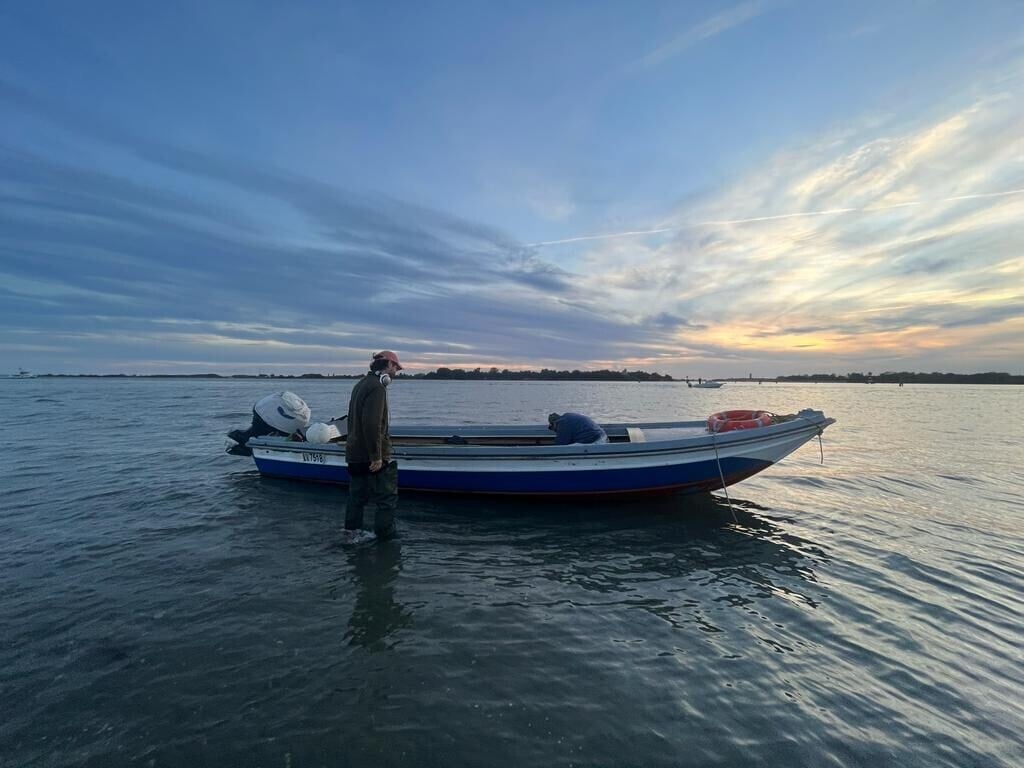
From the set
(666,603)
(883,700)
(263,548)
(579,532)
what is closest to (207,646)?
(263,548)

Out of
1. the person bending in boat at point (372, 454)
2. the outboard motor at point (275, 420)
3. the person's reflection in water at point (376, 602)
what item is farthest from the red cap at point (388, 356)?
the outboard motor at point (275, 420)

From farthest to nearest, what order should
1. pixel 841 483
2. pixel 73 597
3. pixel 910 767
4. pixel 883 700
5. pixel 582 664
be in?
pixel 841 483
pixel 73 597
pixel 582 664
pixel 883 700
pixel 910 767

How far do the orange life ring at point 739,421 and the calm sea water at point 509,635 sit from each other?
5.97 ft

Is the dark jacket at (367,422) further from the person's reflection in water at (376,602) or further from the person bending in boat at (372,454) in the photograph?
the person's reflection in water at (376,602)

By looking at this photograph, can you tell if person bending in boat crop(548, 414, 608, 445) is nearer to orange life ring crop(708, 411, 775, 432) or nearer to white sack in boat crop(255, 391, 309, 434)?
orange life ring crop(708, 411, 775, 432)

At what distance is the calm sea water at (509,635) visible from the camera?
3.51 metres

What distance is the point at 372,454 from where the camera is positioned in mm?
7195

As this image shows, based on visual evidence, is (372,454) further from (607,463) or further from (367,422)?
(607,463)

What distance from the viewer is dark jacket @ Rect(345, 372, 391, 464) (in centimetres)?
710

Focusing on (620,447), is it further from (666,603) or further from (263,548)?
(263,548)

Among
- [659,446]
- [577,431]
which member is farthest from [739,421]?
[577,431]

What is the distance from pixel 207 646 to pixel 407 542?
343 centimetres

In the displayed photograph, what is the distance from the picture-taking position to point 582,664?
4.44 metres

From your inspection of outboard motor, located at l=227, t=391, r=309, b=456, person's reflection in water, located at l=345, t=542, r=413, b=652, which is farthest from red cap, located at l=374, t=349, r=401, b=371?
outboard motor, located at l=227, t=391, r=309, b=456
